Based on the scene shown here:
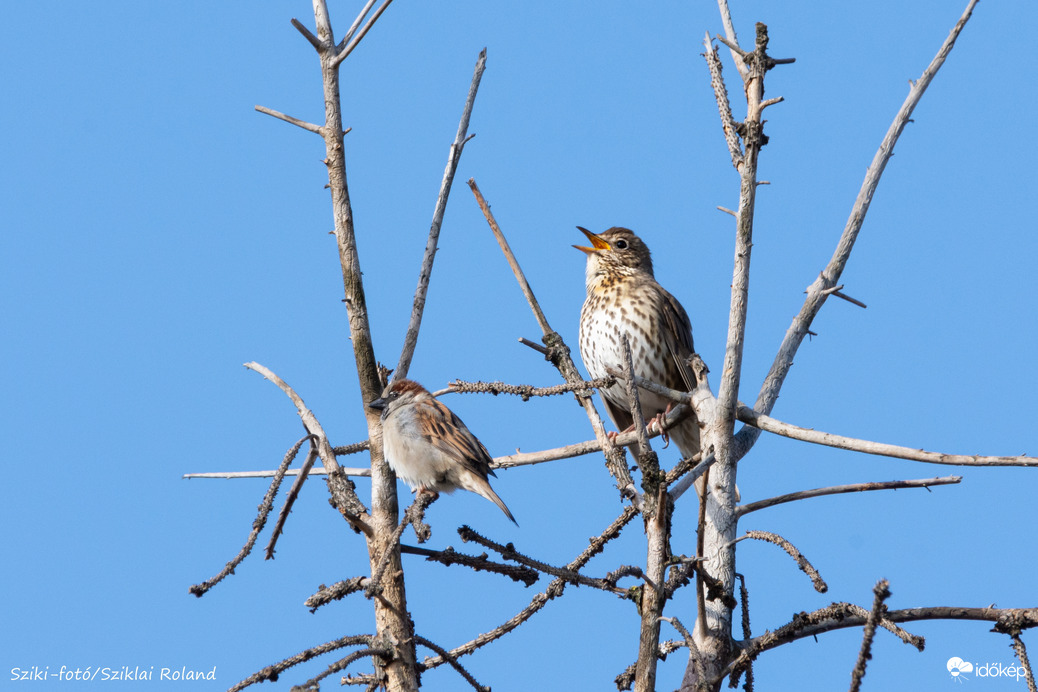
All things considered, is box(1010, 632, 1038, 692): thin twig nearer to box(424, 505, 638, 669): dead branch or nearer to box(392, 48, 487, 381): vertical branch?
box(424, 505, 638, 669): dead branch

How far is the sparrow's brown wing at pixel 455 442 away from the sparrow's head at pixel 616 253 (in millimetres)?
3417

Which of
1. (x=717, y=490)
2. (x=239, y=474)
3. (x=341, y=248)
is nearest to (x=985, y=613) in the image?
(x=717, y=490)

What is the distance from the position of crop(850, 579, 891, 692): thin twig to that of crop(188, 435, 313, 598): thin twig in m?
2.34

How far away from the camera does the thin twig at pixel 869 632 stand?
324cm

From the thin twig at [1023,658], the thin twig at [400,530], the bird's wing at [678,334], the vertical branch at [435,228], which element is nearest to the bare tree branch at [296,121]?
the vertical branch at [435,228]

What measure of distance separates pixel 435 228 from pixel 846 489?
2315 millimetres

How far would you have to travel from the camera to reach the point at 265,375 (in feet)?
17.2

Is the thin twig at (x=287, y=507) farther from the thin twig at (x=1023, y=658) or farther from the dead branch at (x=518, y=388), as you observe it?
the thin twig at (x=1023, y=658)

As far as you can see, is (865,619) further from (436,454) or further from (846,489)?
(436,454)

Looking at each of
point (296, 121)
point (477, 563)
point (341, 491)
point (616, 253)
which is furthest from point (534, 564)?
point (616, 253)

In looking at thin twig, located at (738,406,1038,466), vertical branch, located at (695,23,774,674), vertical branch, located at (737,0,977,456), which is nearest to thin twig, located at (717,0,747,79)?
vertical branch, located at (695,23,774,674)

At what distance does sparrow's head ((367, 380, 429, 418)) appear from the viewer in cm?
511

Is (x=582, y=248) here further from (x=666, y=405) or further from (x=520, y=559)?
(x=520, y=559)

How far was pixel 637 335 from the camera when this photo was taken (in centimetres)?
938
